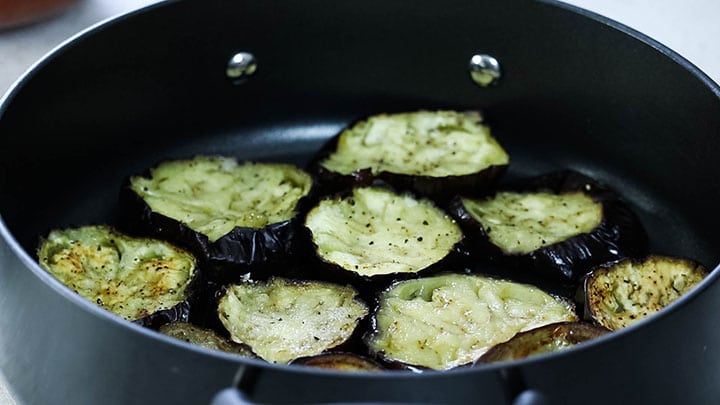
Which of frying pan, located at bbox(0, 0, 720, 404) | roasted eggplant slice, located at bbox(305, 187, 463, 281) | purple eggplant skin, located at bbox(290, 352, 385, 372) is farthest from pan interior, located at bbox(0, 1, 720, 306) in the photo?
purple eggplant skin, located at bbox(290, 352, 385, 372)

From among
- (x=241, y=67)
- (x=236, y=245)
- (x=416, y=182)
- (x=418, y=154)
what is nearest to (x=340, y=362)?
(x=236, y=245)

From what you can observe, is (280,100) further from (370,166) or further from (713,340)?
(713,340)

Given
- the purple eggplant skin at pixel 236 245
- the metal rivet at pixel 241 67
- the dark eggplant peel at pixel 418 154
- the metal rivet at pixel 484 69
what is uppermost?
the metal rivet at pixel 484 69

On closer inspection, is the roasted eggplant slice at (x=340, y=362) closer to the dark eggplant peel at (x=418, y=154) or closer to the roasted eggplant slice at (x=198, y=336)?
the roasted eggplant slice at (x=198, y=336)

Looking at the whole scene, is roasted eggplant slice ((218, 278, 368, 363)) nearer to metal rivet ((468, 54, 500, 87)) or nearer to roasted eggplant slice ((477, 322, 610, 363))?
roasted eggplant slice ((477, 322, 610, 363))

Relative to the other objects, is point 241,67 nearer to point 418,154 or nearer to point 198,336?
point 418,154

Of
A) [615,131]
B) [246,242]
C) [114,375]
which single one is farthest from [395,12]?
[114,375]

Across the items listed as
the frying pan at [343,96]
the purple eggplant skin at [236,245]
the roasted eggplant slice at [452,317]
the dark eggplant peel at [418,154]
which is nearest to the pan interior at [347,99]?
the frying pan at [343,96]
